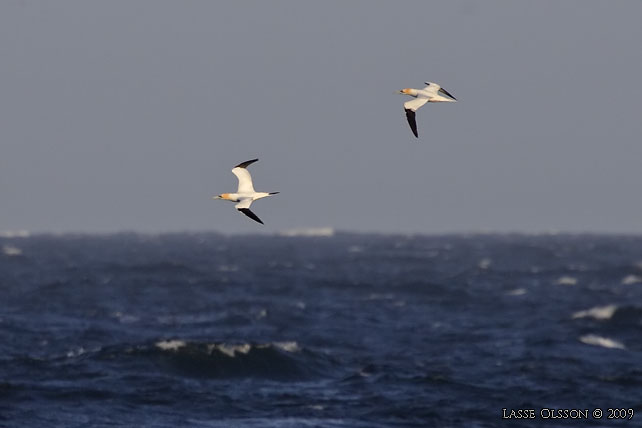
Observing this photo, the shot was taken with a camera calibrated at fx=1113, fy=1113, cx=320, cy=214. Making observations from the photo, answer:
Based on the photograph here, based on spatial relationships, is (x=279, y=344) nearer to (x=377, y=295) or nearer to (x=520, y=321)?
(x=520, y=321)

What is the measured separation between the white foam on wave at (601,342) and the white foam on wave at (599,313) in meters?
8.14

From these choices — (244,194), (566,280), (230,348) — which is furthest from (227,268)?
(244,194)

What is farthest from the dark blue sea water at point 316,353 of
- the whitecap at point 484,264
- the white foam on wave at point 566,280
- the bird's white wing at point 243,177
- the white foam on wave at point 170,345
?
the whitecap at point 484,264

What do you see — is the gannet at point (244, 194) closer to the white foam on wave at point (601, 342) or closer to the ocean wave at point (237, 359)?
the ocean wave at point (237, 359)

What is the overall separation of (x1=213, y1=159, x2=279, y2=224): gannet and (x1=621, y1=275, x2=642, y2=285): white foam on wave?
79.0 metres

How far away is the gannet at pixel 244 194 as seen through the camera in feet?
76.4

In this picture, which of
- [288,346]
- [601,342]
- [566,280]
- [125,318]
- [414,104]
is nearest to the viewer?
[414,104]

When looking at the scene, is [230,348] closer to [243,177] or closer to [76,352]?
[76,352]

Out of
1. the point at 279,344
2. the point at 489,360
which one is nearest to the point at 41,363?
the point at 279,344

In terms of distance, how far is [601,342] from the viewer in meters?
55.2

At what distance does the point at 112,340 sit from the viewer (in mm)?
54656

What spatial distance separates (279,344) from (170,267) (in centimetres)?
6615

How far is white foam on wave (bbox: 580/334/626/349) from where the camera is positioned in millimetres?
54097

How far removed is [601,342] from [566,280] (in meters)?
45.9
